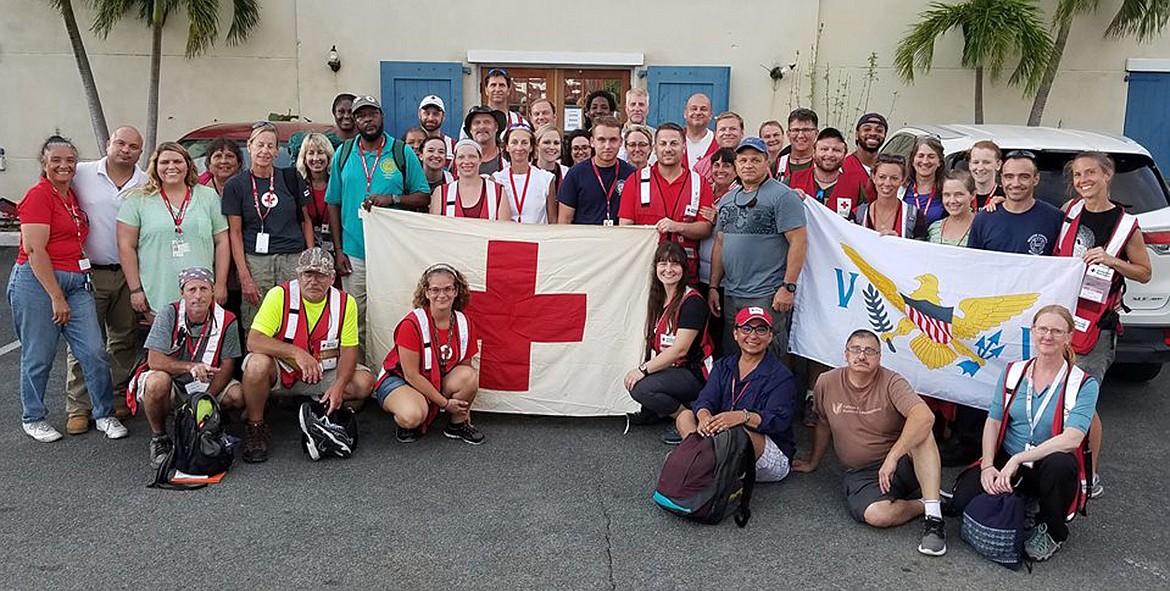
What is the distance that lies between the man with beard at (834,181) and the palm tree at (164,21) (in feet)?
26.2

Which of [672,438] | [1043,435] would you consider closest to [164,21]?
[672,438]

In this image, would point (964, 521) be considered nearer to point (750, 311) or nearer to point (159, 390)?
point (750, 311)

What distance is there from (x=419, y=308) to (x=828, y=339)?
2.21m

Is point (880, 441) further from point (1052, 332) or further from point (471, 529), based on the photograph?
point (471, 529)

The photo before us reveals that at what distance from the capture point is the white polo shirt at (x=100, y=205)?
4629 mm

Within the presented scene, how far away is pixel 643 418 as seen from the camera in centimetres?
497

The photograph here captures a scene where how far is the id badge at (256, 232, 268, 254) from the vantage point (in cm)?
495

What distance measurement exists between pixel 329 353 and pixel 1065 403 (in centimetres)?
339

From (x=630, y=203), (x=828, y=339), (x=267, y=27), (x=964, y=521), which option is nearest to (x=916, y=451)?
(x=964, y=521)

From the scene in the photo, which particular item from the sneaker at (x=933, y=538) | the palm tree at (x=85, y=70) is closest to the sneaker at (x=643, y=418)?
the sneaker at (x=933, y=538)

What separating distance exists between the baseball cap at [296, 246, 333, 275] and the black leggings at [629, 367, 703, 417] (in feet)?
5.57

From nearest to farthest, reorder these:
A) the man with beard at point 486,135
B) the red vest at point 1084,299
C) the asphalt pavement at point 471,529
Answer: the asphalt pavement at point 471,529
the red vest at point 1084,299
the man with beard at point 486,135

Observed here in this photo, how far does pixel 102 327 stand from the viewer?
4918mm

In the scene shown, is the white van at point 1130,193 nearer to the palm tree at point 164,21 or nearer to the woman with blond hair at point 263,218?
the woman with blond hair at point 263,218
